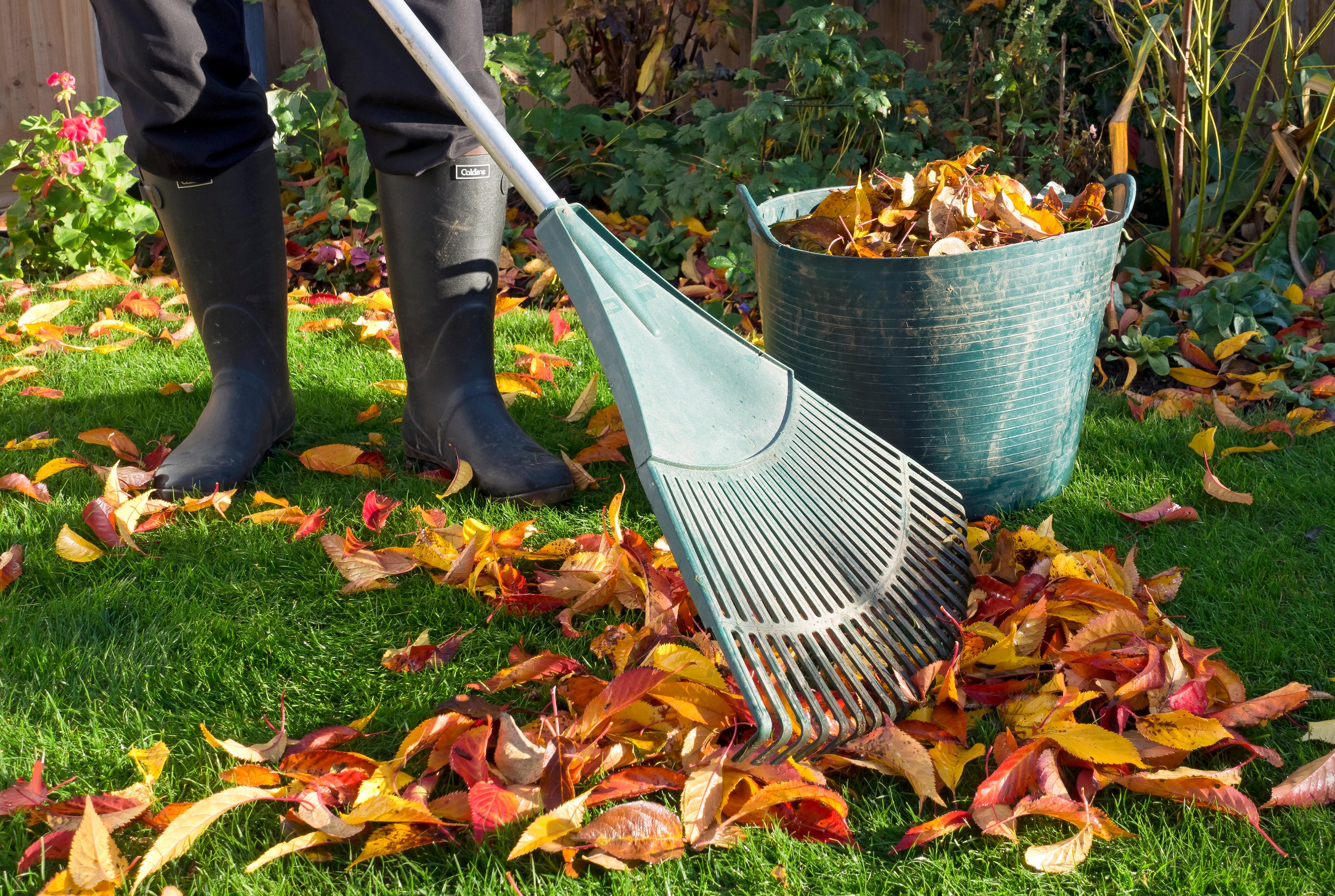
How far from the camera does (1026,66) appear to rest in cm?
317

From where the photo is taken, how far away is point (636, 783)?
1257mm

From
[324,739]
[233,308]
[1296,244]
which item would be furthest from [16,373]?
[1296,244]

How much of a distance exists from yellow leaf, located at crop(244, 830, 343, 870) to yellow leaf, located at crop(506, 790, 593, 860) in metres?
0.21

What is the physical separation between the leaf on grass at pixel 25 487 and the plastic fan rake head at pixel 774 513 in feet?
3.95

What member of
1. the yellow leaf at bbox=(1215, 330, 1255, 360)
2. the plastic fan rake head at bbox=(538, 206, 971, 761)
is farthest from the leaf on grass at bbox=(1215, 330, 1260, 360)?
the plastic fan rake head at bbox=(538, 206, 971, 761)

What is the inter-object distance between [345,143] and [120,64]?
6.87ft

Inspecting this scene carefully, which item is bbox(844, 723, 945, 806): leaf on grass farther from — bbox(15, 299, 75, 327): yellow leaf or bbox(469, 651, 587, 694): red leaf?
bbox(15, 299, 75, 327): yellow leaf

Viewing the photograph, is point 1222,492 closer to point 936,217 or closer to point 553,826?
point 936,217

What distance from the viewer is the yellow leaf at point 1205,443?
210 cm

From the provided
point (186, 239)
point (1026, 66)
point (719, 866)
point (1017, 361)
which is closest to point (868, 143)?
point (1026, 66)

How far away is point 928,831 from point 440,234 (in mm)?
1360

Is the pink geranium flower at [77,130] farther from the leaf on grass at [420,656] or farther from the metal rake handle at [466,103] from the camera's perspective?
the leaf on grass at [420,656]

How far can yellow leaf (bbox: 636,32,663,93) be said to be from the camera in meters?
3.94

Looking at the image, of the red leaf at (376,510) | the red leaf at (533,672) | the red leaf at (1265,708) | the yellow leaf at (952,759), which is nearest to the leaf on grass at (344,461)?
the red leaf at (376,510)
